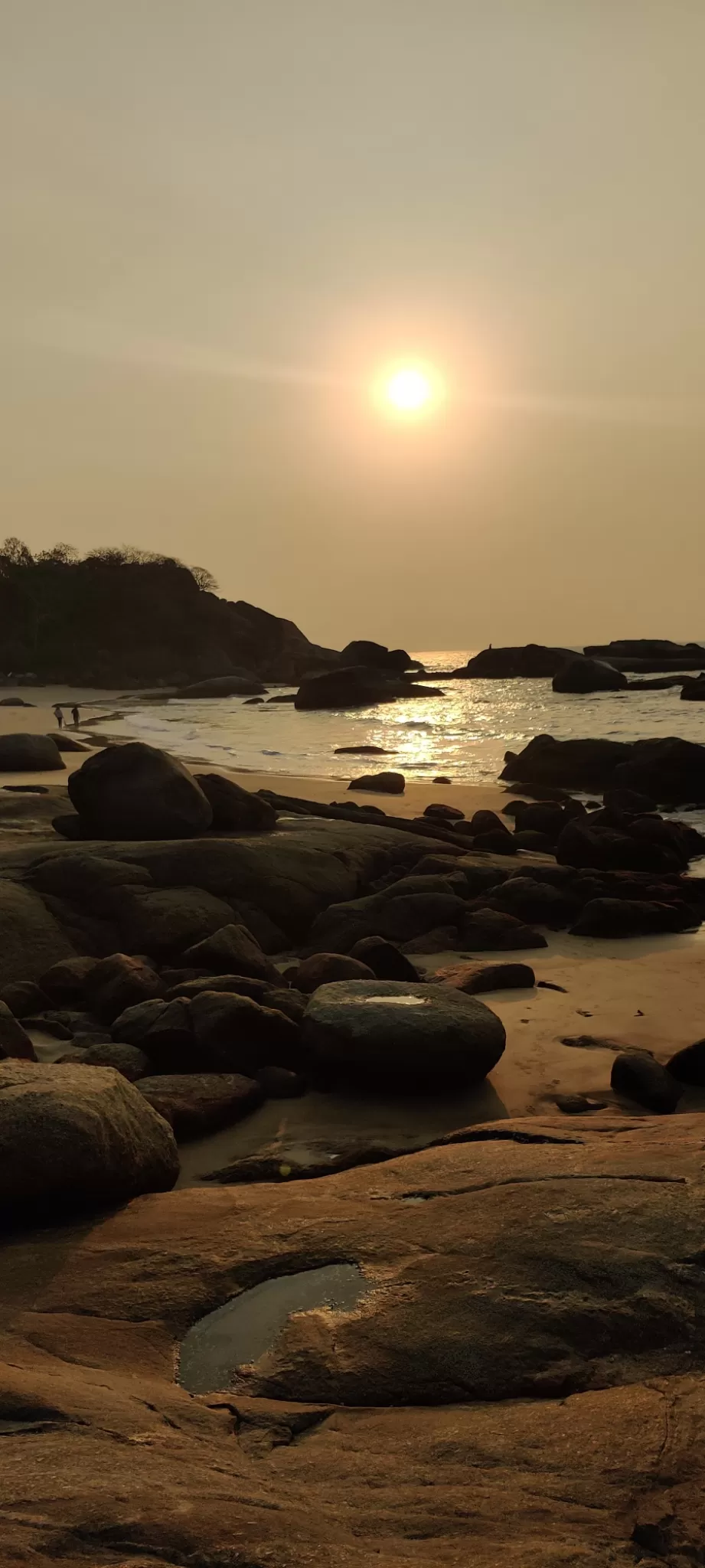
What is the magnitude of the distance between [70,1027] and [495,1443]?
4719 mm

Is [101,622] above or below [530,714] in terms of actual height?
above

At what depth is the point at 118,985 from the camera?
273 inches

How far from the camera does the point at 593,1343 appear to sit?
2922 millimetres

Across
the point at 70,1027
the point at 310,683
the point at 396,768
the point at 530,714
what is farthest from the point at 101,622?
the point at 70,1027

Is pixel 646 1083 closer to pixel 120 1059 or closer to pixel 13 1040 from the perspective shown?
pixel 120 1059

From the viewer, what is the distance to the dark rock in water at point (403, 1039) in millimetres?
5695

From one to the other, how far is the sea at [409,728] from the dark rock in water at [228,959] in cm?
1500

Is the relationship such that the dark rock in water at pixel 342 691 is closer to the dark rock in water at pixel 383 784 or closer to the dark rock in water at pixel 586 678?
the dark rock in water at pixel 586 678

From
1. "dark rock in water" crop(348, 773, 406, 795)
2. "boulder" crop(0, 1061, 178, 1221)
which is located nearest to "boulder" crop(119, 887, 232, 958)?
"boulder" crop(0, 1061, 178, 1221)

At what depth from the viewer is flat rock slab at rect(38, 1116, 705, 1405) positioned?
2.86m

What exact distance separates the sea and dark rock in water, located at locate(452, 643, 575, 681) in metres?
22.0

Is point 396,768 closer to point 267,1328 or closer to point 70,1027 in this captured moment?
point 70,1027

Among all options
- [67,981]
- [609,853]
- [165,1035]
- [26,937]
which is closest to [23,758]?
[609,853]

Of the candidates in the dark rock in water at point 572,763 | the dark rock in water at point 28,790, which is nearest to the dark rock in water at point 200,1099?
the dark rock in water at point 28,790
